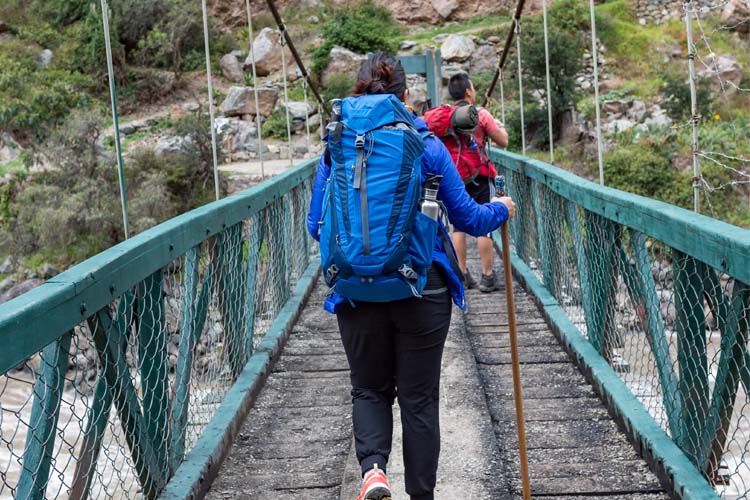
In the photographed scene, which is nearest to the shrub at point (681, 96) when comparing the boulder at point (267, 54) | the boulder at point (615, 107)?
the boulder at point (615, 107)

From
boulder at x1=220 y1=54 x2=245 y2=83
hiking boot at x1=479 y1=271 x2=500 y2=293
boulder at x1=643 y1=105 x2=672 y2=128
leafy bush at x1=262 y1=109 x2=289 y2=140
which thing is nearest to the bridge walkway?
hiking boot at x1=479 y1=271 x2=500 y2=293

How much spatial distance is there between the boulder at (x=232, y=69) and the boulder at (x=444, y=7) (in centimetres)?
689

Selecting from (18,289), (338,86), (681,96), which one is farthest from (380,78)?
(338,86)

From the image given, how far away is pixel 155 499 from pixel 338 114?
1.00 m

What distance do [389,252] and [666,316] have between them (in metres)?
1.37

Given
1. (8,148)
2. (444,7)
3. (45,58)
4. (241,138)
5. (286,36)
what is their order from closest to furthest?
(286,36) < (241,138) < (8,148) < (45,58) < (444,7)

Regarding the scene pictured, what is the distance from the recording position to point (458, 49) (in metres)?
24.6

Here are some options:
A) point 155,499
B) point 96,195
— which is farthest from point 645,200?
point 96,195

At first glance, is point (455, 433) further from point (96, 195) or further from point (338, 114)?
point (96, 195)

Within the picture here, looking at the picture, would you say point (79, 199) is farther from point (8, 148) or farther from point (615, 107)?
point (615, 107)

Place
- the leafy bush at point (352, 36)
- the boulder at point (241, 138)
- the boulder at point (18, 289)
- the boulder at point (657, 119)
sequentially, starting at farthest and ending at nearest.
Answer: the leafy bush at point (352, 36) < the boulder at point (241, 138) < the boulder at point (657, 119) < the boulder at point (18, 289)

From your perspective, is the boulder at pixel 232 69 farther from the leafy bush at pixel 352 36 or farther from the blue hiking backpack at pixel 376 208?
the blue hiking backpack at pixel 376 208

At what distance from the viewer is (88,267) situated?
186cm

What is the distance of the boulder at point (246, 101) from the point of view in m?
22.6
